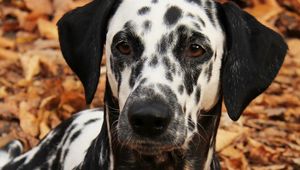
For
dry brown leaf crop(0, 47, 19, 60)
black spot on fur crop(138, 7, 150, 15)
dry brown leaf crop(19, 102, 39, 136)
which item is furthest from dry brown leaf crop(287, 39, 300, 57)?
black spot on fur crop(138, 7, 150, 15)

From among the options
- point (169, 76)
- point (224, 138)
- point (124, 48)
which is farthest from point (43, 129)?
point (169, 76)

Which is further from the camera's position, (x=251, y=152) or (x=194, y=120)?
(x=251, y=152)

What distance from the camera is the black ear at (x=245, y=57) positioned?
4.41 m

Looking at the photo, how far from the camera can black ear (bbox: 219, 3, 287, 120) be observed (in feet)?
14.5

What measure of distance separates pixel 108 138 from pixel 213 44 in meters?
0.76

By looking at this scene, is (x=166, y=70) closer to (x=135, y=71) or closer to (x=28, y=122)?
(x=135, y=71)

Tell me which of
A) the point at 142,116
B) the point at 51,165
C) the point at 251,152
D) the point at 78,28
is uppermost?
the point at 78,28

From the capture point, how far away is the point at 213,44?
14.2ft

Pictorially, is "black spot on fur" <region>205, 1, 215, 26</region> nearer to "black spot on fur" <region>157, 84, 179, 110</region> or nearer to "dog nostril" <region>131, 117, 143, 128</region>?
"black spot on fur" <region>157, 84, 179, 110</region>

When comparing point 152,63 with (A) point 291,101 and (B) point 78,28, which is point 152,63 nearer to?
(B) point 78,28

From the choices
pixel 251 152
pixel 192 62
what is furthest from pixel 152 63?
pixel 251 152

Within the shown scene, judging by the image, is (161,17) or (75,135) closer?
(161,17)

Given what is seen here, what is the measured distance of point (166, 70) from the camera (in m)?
4.13

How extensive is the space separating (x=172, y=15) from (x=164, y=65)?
0.97 ft
